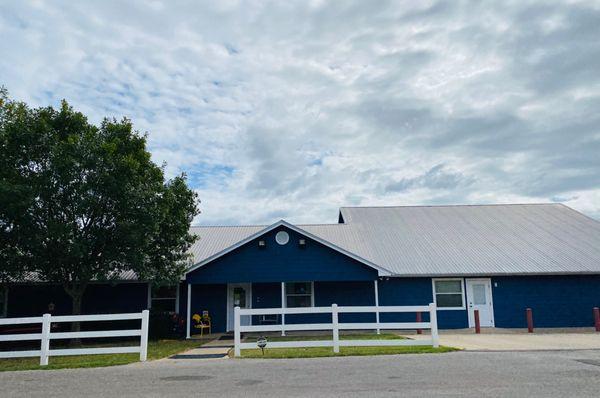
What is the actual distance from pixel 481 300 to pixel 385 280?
14.0 feet

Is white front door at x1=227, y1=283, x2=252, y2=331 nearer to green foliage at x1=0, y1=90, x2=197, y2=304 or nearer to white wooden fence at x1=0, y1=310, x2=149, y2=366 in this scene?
green foliage at x1=0, y1=90, x2=197, y2=304

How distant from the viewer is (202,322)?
73.6 ft

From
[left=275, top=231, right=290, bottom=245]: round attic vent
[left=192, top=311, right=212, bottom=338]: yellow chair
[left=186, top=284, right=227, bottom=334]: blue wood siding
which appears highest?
[left=275, top=231, right=290, bottom=245]: round attic vent

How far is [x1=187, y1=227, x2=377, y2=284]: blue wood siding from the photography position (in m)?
21.1

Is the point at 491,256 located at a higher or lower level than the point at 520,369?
higher

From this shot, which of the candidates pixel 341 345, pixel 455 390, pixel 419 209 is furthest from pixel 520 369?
pixel 419 209

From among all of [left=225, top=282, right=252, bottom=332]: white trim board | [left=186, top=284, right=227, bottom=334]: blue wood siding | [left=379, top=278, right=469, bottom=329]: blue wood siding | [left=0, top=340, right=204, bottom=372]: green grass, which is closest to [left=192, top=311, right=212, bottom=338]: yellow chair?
[left=186, top=284, right=227, bottom=334]: blue wood siding

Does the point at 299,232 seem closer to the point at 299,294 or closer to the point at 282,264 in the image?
the point at 282,264

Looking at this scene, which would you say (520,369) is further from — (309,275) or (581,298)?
(581,298)

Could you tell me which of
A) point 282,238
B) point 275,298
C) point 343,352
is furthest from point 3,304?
point 343,352

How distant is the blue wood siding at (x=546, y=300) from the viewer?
2234 cm

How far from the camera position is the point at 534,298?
73.8 feet

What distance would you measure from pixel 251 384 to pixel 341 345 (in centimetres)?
505

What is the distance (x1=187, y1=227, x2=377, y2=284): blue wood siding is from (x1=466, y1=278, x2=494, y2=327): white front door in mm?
4764
